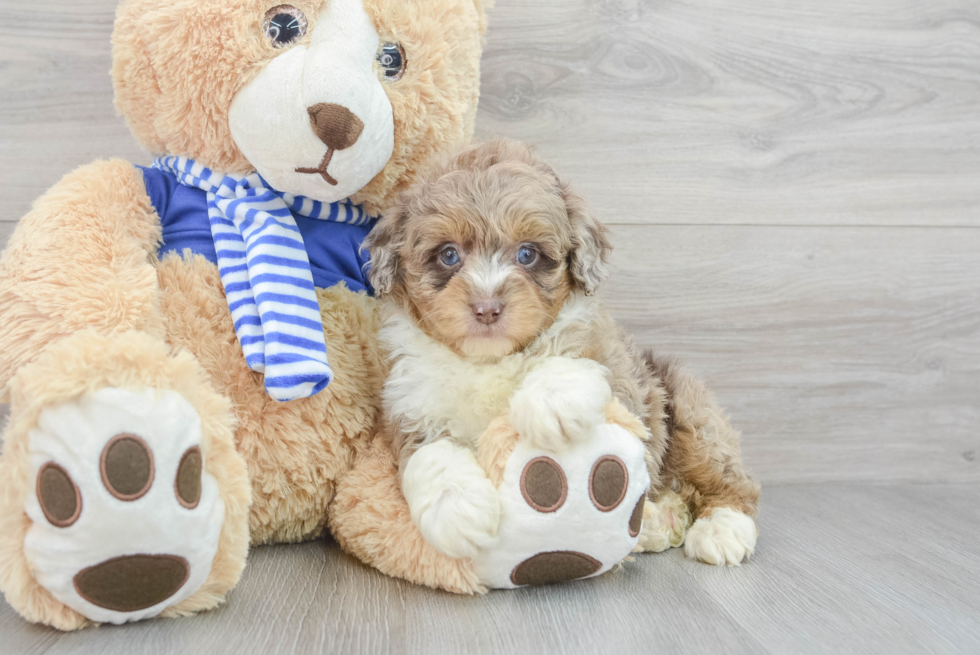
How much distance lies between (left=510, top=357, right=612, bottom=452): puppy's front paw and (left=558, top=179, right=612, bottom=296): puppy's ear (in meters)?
0.20

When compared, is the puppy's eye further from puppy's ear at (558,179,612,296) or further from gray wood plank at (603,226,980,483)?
gray wood plank at (603,226,980,483)

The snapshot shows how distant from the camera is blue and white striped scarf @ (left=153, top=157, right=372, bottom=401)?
139cm

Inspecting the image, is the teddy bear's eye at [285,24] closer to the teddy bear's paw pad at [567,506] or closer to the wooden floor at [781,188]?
the wooden floor at [781,188]

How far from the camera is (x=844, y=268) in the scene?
2.24 metres

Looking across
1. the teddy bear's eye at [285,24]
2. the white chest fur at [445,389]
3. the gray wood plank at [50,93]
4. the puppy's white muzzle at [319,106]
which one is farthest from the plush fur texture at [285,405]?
the gray wood plank at [50,93]

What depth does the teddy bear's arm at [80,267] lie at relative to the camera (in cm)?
122

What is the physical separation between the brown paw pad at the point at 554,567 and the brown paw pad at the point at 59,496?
69cm

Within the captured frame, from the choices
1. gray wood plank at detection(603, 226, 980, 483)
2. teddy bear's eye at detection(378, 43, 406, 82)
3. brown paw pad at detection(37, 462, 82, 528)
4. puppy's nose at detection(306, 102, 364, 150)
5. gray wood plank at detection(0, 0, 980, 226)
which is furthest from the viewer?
gray wood plank at detection(603, 226, 980, 483)

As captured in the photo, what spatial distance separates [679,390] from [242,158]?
1.06m

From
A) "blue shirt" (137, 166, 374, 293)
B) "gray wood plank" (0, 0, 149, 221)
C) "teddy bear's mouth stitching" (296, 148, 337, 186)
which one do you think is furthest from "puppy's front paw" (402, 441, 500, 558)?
"gray wood plank" (0, 0, 149, 221)

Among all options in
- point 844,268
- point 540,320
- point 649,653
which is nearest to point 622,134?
point 844,268

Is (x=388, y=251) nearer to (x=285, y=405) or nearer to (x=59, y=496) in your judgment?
(x=285, y=405)

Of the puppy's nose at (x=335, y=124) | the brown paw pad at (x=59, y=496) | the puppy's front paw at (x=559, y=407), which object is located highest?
the puppy's nose at (x=335, y=124)

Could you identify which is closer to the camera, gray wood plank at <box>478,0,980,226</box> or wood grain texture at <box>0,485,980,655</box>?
wood grain texture at <box>0,485,980,655</box>
